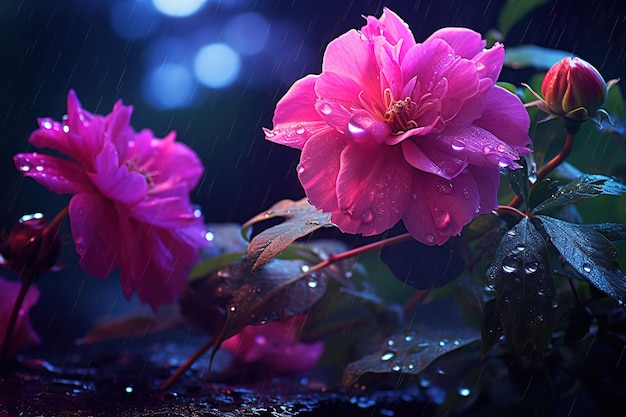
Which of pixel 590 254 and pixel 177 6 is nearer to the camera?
pixel 590 254

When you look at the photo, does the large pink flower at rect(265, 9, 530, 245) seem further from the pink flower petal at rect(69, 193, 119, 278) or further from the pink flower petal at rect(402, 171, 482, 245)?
the pink flower petal at rect(69, 193, 119, 278)

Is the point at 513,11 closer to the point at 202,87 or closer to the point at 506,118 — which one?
the point at 506,118

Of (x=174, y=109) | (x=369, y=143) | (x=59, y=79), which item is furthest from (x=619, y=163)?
(x=59, y=79)

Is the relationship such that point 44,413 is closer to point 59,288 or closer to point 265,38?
point 59,288

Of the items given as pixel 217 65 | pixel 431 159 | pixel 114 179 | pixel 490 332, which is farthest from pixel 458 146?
pixel 217 65

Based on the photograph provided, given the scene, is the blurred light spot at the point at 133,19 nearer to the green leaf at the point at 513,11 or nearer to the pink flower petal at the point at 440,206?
the green leaf at the point at 513,11

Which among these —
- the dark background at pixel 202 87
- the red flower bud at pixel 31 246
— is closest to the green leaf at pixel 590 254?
the red flower bud at pixel 31 246

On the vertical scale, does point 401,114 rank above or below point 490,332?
above
